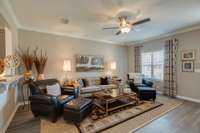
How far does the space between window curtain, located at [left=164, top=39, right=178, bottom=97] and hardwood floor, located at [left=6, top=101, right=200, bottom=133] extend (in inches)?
61.5

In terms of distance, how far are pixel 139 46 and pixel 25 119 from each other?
5707mm

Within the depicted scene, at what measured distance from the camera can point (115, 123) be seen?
2766mm

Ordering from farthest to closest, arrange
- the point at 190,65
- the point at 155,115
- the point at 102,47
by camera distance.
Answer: the point at 102,47 → the point at 190,65 → the point at 155,115

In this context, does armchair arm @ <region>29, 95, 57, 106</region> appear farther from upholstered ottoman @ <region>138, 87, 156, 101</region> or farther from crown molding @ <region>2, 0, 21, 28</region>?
upholstered ottoman @ <region>138, 87, 156, 101</region>

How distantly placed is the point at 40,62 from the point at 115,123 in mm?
3213

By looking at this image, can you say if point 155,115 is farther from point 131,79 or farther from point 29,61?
point 29,61

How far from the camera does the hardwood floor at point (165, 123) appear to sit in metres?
2.53

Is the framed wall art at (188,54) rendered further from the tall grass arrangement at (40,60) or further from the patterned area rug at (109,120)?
the tall grass arrangement at (40,60)

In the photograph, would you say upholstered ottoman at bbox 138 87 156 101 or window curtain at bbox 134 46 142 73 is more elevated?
window curtain at bbox 134 46 142 73

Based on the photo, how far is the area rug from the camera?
100.0 inches

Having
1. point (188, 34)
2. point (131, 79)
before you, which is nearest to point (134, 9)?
point (188, 34)

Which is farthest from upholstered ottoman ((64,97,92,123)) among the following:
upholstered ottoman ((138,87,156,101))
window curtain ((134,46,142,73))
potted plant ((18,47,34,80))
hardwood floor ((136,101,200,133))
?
window curtain ((134,46,142,73))

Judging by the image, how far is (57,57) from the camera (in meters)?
4.98

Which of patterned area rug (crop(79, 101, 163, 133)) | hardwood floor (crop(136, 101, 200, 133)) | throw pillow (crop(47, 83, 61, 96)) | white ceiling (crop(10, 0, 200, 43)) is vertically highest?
white ceiling (crop(10, 0, 200, 43))
